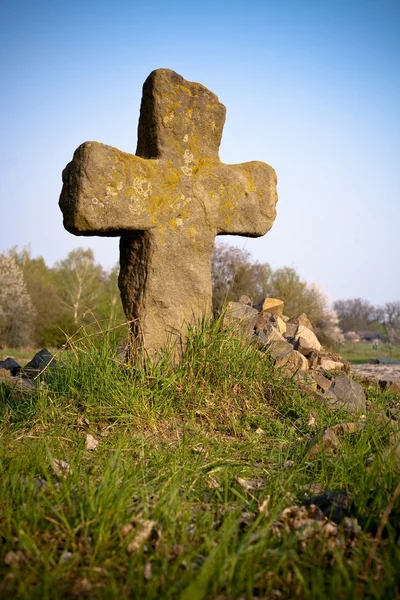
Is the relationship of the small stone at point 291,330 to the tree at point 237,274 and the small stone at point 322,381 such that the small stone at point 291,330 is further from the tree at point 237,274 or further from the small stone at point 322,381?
the tree at point 237,274

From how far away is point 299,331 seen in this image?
8250mm

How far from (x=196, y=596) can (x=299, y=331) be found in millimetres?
6469

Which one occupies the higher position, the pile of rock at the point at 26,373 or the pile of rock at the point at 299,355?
the pile of rock at the point at 299,355

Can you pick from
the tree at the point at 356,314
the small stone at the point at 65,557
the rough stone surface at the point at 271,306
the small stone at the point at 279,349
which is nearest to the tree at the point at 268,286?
the rough stone surface at the point at 271,306

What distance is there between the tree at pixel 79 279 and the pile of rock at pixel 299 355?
1000 inches

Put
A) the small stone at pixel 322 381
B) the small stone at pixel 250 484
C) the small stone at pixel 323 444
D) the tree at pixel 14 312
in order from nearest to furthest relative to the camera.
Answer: the small stone at pixel 250 484 → the small stone at pixel 323 444 → the small stone at pixel 322 381 → the tree at pixel 14 312

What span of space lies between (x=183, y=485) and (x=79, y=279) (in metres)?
33.4

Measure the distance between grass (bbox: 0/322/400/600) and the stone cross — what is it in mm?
466

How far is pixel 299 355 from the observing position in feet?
22.4

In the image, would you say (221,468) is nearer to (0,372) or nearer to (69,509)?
(69,509)

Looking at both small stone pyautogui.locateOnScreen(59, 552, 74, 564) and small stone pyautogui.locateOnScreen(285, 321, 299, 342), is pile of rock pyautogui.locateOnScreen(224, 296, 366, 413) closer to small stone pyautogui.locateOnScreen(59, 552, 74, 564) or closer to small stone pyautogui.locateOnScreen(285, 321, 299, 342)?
small stone pyautogui.locateOnScreen(285, 321, 299, 342)

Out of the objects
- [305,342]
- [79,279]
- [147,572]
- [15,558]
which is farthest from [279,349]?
[79,279]

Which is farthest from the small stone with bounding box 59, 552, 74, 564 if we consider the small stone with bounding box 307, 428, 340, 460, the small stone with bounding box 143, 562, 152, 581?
the small stone with bounding box 307, 428, 340, 460

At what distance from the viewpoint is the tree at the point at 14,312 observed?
28.7 metres
